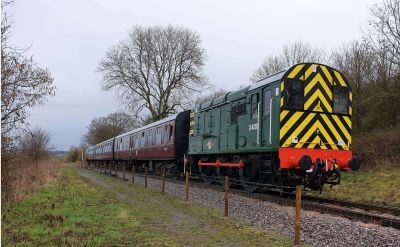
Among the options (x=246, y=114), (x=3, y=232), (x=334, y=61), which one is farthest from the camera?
(x=334, y=61)

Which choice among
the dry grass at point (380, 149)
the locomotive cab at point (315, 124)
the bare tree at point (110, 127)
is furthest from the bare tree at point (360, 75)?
the bare tree at point (110, 127)

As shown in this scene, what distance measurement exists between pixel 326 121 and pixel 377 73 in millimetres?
15762

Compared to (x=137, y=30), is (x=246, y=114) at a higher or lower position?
lower

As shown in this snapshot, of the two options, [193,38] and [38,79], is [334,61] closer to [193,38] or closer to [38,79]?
[193,38]

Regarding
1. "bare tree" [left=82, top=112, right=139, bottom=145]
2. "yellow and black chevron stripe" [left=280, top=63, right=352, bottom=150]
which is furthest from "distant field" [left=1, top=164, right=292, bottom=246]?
"bare tree" [left=82, top=112, right=139, bottom=145]

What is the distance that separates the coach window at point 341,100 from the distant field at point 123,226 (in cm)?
528

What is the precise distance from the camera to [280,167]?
11.4m

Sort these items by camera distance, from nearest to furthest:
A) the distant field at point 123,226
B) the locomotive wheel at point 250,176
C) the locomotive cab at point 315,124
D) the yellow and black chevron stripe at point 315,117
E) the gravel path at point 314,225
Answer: the distant field at point 123,226 < the gravel path at point 314,225 < the locomotive cab at point 315,124 < the yellow and black chevron stripe at point 315,117 < the locomotive wheel at point 250,176

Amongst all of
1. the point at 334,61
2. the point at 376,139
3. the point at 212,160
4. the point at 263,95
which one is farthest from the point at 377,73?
the point at 263,95

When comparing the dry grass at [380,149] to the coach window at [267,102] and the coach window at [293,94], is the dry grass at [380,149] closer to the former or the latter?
the coach window at [293,94]

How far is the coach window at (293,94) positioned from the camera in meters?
11.9

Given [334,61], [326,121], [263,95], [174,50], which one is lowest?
[326,121]

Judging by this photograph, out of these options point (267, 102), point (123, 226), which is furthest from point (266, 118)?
point (123, 226)

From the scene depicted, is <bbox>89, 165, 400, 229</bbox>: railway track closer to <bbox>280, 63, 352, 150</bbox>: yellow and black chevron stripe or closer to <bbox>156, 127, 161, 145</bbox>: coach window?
<bbox>280, 63, 352, 150</bbox>: yellow and black chevron stripe
